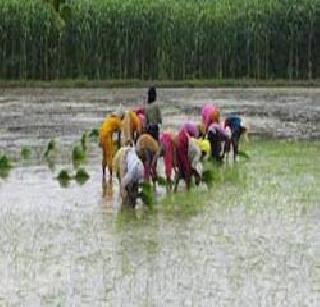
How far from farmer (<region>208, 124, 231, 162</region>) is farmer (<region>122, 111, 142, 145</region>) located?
189 cm

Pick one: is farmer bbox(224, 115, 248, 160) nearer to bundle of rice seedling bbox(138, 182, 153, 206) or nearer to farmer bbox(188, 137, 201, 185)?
farmer bbox(188, 137, 201, 185)

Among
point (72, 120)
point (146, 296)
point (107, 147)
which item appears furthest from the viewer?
point (72, 120)

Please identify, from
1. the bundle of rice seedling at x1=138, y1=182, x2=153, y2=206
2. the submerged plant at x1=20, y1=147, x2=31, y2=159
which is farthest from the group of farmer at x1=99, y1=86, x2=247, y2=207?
the submerged plant at x1=20, y1=147, x2=31, y2=159

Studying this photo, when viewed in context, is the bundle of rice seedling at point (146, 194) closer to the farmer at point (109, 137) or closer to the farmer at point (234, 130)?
the farmer at point (109, 137)

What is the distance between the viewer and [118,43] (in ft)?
154

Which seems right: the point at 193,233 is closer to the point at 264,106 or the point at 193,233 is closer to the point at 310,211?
the point at 310,211

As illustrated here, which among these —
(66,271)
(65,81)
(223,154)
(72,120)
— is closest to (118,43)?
(65,81)

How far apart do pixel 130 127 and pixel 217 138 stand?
2.59 metres

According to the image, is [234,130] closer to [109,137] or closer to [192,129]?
[192,129]

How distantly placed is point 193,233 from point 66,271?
95.7 inches

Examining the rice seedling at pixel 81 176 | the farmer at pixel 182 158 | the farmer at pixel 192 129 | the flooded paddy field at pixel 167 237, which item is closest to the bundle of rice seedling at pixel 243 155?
the flooded paddy field at pixel 167 237

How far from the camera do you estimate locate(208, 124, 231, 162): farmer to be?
2033 cm

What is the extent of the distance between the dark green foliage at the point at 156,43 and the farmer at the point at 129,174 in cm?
3060

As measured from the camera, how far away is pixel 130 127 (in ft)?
59.8
